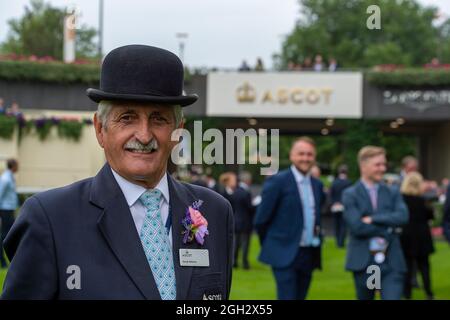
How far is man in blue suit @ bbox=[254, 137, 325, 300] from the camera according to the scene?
26.6 feet

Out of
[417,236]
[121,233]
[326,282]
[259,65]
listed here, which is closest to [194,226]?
[121,233]

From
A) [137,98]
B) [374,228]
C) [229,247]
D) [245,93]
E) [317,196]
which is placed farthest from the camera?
[245,93]

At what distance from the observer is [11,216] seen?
14008 millimetres

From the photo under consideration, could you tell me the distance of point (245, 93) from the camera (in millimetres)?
28625

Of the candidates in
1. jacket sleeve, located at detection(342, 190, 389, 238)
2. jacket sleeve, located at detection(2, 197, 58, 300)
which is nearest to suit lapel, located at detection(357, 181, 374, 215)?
jacket sleeve, located at detection(342, 190, 389, 238)

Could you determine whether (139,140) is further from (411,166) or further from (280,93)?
(280,93)

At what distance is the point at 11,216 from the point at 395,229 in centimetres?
793

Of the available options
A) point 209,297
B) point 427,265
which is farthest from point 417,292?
point 209,297

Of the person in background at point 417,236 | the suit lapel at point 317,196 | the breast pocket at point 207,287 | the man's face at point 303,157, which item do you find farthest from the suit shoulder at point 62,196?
the person in background at point 417,236

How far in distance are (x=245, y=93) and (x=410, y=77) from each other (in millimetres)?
5530

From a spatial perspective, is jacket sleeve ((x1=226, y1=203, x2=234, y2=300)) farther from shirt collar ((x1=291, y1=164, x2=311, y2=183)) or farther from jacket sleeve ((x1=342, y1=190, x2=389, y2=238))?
shirt collar ((x1=291, y1=164, x2=311, y2=183))

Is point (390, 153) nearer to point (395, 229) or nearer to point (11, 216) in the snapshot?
point (11, 216)

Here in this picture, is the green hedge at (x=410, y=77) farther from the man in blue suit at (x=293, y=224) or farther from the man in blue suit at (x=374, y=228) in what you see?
the man in blue suit at (x=374, y=228)
